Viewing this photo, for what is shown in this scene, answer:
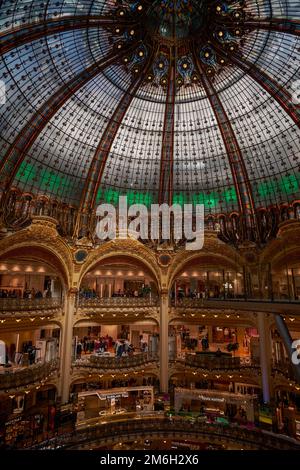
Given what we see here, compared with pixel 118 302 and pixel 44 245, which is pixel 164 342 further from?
pixel 44 245

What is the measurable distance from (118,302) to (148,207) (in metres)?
10.9

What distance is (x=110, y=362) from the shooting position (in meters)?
31.1

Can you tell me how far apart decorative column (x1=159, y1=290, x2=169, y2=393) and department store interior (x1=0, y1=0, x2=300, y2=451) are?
0.74 ft

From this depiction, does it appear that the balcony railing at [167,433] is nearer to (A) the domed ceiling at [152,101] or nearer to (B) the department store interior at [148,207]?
(B) the department store interior at [148,207]

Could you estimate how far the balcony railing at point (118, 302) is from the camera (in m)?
32.2

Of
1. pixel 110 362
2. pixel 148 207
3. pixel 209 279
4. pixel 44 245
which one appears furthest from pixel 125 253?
pixel 209 279

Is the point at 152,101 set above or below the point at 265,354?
above

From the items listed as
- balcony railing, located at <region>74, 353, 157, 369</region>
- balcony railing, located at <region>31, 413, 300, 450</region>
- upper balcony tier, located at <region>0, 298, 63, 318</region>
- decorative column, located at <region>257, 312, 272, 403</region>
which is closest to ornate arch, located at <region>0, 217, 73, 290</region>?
upper balcony tier, located at <region>0, 298, 63, 318</region>

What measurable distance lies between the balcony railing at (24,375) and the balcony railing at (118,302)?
6.61 meters

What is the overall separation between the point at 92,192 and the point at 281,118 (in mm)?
19502

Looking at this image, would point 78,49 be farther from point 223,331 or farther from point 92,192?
point 223,331

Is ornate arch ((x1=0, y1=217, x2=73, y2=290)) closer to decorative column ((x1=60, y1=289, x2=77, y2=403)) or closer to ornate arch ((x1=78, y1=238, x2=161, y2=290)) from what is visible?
decorative column ((x1=60, y1=289, x2=77, y2=403))

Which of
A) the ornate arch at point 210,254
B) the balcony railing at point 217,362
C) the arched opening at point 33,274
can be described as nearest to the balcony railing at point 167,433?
A: the balcony railing at point 217,362

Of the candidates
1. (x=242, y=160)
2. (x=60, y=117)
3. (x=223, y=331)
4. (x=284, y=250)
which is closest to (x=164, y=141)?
(x=242, y=160)
